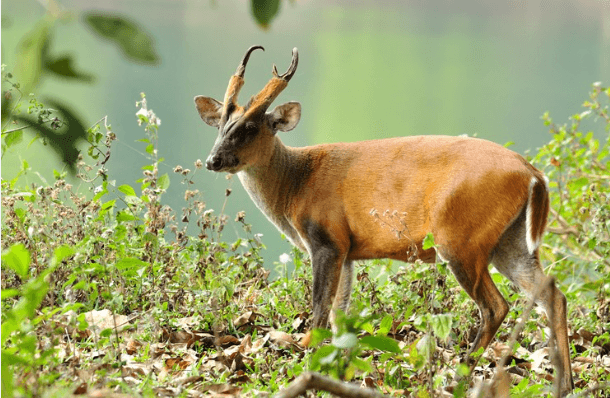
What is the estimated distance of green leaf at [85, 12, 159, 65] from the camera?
931mm

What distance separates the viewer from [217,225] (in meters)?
4.66

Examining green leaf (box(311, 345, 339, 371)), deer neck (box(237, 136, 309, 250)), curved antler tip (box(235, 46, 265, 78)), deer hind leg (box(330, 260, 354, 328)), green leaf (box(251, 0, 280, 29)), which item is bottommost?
deer hind leg (box(330, 260, 354, 328))

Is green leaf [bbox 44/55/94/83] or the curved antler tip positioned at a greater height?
the curved antler tip

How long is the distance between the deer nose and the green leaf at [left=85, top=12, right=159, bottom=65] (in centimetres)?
336

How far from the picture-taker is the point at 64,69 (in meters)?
0.99

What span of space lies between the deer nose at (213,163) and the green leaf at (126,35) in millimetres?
3358

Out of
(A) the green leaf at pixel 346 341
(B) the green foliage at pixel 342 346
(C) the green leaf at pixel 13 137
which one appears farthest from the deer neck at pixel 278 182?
(A) the green leaf at pixel 346 341

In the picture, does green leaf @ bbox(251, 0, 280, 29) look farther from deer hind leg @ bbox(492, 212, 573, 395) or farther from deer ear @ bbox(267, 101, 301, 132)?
deer ear @ bbox(267, 101, 301, 132)

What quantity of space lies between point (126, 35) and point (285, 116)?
3685 mm

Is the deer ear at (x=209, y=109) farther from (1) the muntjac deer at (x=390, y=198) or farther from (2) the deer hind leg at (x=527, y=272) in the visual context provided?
(2) the deer hind leg at (x=527, y=272)

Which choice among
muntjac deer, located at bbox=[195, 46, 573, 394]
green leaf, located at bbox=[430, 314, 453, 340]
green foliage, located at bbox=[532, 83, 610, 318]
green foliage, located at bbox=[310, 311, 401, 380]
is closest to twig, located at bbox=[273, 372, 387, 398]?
green foliage, located at bbox=[310, 311, 401, 380]

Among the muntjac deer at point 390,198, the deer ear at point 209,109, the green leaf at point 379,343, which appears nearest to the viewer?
the green leaf at point 379,343

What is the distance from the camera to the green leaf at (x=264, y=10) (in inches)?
42.6

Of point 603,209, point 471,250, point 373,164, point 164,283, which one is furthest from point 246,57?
point 603,209
